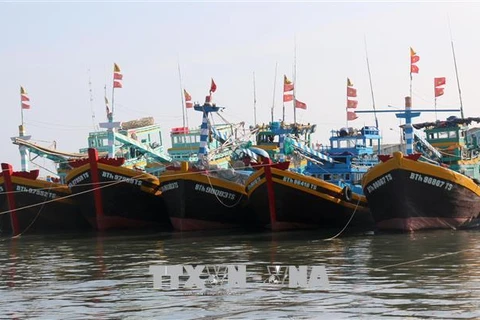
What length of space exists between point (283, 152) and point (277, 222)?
7.42 m

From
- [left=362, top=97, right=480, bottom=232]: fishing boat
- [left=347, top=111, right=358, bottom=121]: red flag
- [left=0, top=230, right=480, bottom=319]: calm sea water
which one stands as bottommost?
[left=0, top=230, right=480, bottom=319]: calm sea water

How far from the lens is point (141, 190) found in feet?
112

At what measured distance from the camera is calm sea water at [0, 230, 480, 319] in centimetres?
1407

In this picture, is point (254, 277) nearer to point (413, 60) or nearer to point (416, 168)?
point (416, 168)

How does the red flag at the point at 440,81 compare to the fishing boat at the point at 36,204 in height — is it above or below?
above

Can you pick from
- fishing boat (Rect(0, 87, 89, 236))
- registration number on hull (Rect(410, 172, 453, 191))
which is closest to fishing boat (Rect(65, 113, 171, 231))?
fishing boat (Rect(0, 87, 89, 236))

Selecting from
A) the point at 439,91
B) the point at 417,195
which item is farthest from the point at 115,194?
the point at 439,91

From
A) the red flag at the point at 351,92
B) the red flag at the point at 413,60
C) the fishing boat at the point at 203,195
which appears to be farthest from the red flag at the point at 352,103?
the fishing boat at the point at 203,195

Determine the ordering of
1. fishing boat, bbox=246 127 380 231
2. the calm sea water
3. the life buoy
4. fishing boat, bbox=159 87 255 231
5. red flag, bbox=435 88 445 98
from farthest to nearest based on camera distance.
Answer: red flag, bbox=435 88 445 98, fishing boat, bbox=159 87 255 231, the life buoy, fishing boat, bbox=246 127 380 231, the calm sea water

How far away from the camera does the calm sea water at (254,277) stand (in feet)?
46.2

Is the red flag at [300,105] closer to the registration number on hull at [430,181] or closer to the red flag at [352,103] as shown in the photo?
the red flag at [352,103]

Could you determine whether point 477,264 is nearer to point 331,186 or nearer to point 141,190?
point 331,186

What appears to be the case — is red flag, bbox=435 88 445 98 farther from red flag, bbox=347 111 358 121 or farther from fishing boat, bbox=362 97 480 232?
fishing boat, bbox=362 97 480 232

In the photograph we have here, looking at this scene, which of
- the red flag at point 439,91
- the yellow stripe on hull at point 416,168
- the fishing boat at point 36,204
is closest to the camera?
the yellow stripe on hull at point 416,168
